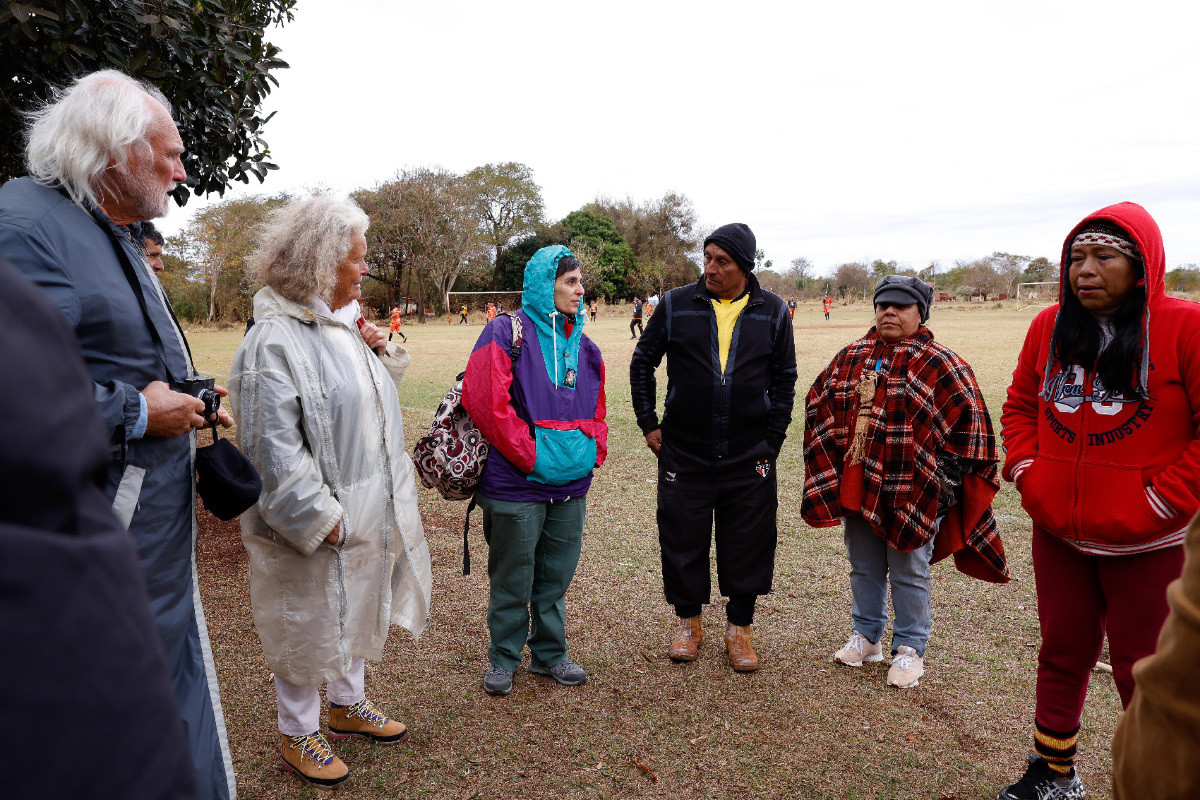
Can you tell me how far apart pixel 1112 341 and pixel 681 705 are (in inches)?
95.8

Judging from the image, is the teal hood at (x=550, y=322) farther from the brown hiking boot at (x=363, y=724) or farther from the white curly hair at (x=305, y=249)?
the brown hiking boot at (x=363, y=724)

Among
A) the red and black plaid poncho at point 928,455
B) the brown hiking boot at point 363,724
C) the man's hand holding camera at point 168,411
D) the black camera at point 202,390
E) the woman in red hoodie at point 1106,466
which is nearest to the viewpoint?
the man's hand holding camera at point 168,411

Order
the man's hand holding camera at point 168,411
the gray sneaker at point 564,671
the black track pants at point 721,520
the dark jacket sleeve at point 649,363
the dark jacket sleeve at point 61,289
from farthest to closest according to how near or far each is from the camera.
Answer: the dark jacket sleeve at point 649,363 < the black track pants at point 721,520 < the gray sneaker at point 564,671 < the man's hand holding camera at point 168,411 < the dark jacket sleeve at point 61,289

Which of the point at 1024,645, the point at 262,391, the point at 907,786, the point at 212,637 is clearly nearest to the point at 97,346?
the point at 262,391

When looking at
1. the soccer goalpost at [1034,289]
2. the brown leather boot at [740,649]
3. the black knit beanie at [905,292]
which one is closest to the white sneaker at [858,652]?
the brown leather boot at [740,649]

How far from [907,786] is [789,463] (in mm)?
5341

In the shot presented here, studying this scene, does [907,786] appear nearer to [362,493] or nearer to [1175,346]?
[1175,346]

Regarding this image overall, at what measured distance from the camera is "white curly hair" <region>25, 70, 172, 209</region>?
6.99 feet

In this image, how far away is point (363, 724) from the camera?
3.41 meters

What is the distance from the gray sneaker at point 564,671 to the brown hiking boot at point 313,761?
113 cm

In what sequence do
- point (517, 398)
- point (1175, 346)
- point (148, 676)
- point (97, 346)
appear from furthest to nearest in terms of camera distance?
1. point (517, 398)
2. point (1175, 346)
3. point (97, 346)
4. point (148, 676)

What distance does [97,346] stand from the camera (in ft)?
6.77

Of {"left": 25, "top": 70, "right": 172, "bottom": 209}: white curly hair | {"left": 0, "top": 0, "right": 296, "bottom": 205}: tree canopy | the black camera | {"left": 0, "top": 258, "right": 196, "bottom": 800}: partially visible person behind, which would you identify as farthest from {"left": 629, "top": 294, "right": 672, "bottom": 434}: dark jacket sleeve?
{"left": 0, "top": 258, "right": 196, "bottom": 800}: partially visible person behind

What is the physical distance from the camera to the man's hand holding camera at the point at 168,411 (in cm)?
209
